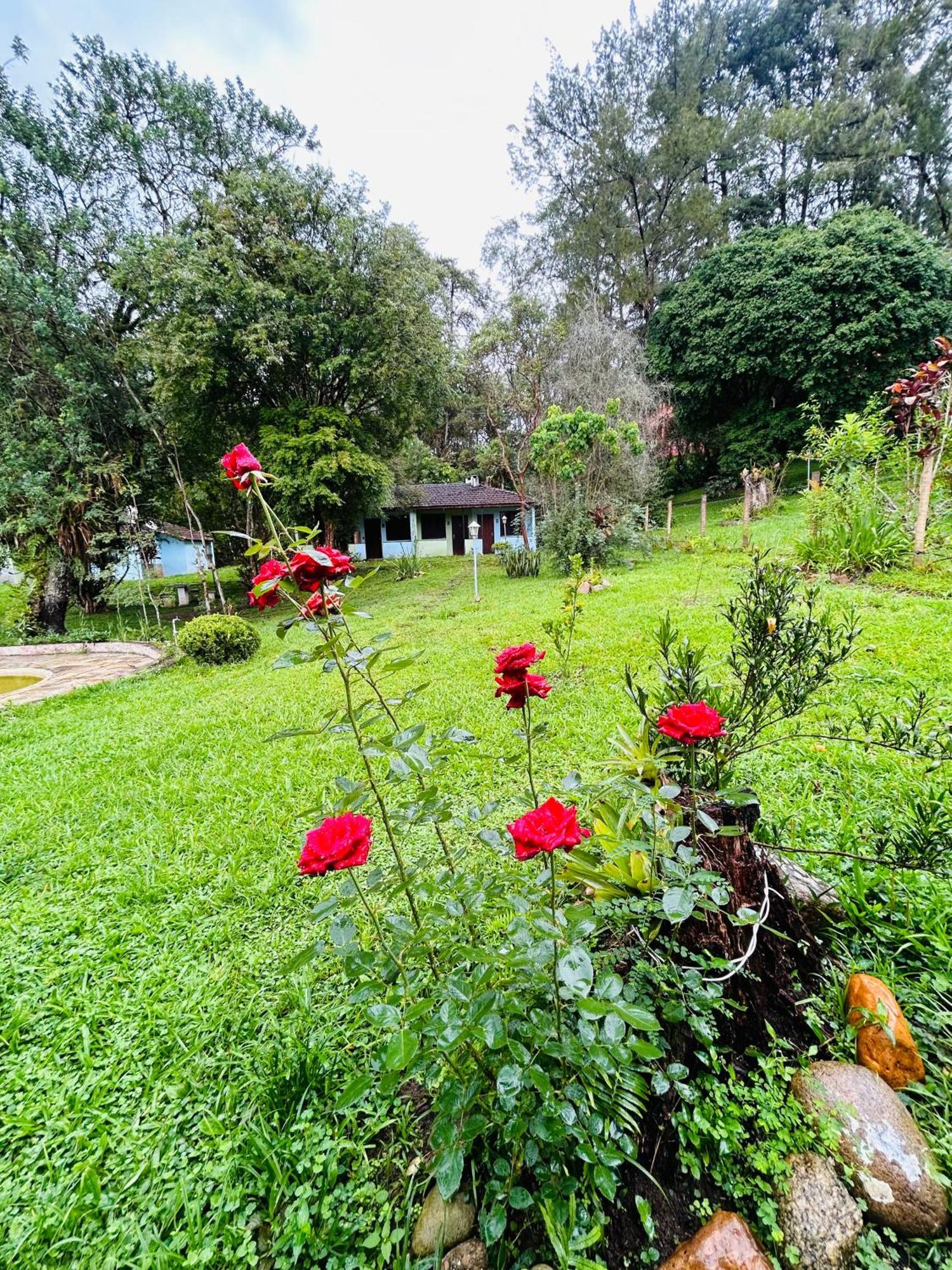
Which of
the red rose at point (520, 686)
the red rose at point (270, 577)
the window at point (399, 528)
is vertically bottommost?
the red rose at point (520, 686)

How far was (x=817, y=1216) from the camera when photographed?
3.13 feet

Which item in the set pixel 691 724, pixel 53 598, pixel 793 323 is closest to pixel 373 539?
pixel 53 598

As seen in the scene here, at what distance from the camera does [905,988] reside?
4.31ft

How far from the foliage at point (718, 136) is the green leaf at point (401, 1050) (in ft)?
72.8

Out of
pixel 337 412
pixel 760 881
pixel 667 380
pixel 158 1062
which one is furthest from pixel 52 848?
pixel 667 380

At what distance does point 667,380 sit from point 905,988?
1937 centimetres

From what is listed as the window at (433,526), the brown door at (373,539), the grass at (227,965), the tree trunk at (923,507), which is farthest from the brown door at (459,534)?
the grass at (227,965)

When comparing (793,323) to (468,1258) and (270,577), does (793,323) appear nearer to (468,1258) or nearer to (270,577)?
(270,577)

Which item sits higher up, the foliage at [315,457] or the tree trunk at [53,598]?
the foliage at [315,457]

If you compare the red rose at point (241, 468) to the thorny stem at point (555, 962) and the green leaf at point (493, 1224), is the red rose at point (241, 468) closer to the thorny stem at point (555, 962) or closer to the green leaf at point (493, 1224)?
the thorny stem at point (555, 962)

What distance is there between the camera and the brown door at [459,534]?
19594 mm

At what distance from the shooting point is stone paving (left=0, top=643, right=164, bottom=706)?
621cm

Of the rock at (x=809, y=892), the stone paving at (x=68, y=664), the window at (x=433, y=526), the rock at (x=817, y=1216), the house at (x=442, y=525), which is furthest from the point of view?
the window at (x=433, y=526)

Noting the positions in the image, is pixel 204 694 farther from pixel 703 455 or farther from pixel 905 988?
pixel 703 455
